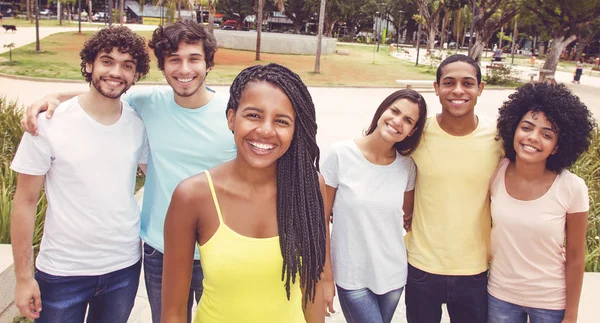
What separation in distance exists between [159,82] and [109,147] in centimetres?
1559

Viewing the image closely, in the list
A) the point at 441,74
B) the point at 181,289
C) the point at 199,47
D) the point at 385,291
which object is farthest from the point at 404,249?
the point at 199,47

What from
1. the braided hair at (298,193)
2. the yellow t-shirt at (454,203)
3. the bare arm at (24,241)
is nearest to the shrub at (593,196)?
the yellow t-shirt at (454,203)

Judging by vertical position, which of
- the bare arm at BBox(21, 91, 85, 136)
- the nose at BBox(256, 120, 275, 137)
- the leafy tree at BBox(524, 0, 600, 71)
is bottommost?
the bare arm at BBox(21, 91, 85, 136)

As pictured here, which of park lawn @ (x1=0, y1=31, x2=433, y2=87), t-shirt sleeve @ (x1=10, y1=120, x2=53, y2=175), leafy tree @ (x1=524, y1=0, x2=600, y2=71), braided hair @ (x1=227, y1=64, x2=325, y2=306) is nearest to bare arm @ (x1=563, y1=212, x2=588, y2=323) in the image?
braided hair @ (x1=227, y1=64, x2=325, y2=306)

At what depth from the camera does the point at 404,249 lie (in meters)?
2.63

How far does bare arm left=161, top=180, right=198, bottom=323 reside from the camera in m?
1.72

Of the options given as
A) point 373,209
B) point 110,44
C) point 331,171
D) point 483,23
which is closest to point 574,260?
point 373,209

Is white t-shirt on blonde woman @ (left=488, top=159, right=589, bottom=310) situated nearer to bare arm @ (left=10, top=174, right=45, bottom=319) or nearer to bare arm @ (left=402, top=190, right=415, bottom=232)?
bare arm @ (left=402, top=190, right=415, bottom=232)

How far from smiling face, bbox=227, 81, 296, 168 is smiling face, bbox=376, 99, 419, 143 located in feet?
3.05

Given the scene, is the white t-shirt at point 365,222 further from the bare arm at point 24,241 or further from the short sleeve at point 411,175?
the bare arm at point 24,241

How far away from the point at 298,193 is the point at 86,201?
1025mm

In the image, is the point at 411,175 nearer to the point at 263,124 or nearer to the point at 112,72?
the point at 263,124

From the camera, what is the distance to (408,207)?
283cm

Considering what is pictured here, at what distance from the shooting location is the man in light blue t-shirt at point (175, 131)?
8.22 feet
